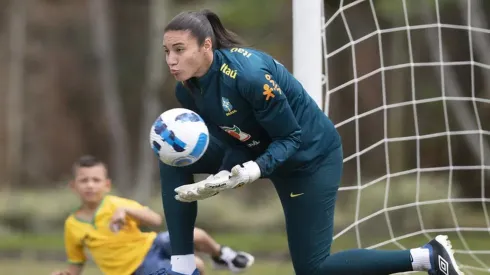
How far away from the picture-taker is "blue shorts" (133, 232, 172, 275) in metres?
5.28

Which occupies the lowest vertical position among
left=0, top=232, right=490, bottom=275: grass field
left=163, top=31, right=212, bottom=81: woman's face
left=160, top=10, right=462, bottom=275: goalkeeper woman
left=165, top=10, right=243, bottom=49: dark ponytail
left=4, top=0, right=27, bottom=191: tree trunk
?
left=0, top=232, right=490, bottom=275: grass field

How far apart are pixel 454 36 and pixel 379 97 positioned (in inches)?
45.3

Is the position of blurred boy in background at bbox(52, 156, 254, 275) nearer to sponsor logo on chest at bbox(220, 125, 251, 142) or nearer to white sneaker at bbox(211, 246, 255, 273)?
white sneaker at bbox(211, 246, 255, 273)

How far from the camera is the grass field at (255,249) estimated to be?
7148 millimetres

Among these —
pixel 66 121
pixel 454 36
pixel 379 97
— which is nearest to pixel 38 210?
pixel 66 121

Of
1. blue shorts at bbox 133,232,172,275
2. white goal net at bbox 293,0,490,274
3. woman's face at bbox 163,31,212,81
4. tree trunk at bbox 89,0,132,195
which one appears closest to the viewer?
woman's face at bbox 163,31,212,81

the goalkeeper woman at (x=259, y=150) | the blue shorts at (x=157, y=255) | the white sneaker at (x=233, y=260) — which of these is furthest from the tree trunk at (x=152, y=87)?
the goalkeeper woman at (x=259, y=150)

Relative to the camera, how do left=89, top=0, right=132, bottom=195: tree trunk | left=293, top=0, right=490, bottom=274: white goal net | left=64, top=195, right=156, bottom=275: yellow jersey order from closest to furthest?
left=64, top=195, right=156, bottom=275: yellow jersey, left=293, top=0, right=490, bottom=274: white goal net, left=89, top=0, right=132, bottom=195: tree trunk

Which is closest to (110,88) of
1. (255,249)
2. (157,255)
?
(255,249)

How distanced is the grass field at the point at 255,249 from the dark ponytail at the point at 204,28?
2567mm

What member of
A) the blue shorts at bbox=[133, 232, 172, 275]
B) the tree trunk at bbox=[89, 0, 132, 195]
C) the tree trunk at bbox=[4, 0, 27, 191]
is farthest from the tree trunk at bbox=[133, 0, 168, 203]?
the blue shorts at bbox=[133, 232, 172, 275]

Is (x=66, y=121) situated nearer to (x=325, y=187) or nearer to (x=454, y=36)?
(x=454, y=36)

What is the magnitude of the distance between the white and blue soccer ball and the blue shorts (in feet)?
4.38

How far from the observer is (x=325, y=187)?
430cm
